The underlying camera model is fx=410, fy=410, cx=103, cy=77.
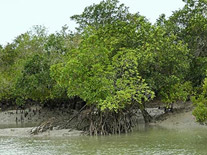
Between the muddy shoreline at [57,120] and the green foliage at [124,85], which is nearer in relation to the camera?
the green foliage at [124,85]

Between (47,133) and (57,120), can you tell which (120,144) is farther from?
(57,120)

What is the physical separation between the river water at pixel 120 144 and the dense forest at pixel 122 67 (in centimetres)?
Result: 161

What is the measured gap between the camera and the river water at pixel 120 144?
1745cm

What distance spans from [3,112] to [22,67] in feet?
21.0

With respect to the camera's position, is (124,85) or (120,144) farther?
(124,85)

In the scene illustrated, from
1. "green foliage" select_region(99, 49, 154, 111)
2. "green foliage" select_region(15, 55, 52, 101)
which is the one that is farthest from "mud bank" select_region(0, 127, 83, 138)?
"green foliage" select_region(15, 55, 52, 101)

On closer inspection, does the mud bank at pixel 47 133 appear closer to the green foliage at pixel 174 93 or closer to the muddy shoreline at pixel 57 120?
the muddy shoreline at pixel 57 120

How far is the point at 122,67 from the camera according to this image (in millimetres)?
23828

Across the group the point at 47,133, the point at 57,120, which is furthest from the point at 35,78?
the point at 47,133

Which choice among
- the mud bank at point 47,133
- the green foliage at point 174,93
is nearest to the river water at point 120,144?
the mud bank at point 47,133

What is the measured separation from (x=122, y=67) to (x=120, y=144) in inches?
224

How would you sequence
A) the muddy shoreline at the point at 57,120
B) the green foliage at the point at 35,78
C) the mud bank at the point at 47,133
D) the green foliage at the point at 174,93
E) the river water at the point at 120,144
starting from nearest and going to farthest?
the river water at the point at 120,144 < the mud bank at the point at 47,133 < the muddy shoreline at the point at 57,120 < the green foliage at the point at 174,93 < the green foliage at the point at 35,78

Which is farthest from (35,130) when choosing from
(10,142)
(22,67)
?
(22,67)

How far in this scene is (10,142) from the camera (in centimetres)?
2170
